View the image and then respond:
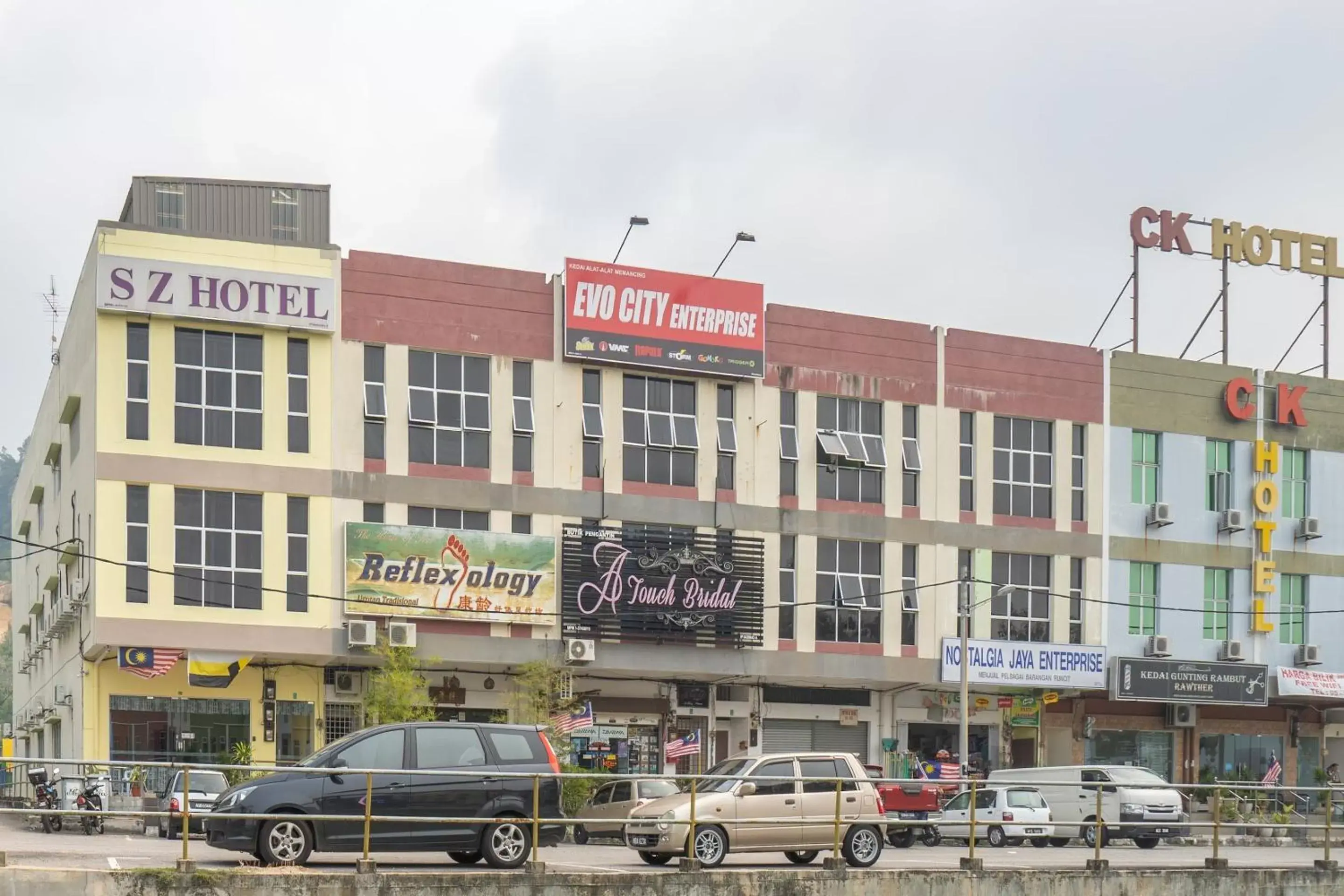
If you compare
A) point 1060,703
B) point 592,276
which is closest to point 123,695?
point 592,276

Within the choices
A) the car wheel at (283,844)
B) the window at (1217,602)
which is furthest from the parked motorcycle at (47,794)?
the window at (1217,602)

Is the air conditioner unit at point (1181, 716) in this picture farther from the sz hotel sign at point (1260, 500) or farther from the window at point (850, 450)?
the window at point (850, 450)

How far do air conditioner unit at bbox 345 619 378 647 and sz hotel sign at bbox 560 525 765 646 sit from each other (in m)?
5.03

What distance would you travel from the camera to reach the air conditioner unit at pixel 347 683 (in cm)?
4528

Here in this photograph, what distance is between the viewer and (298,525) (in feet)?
143

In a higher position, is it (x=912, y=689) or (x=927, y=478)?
(x=927, y=478)

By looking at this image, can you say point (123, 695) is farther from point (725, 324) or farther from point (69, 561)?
point (725, 324)

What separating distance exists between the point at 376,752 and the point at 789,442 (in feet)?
91.1

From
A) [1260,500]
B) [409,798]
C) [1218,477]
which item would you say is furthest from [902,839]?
[1260,500]

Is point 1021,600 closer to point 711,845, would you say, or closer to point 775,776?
point 775,776

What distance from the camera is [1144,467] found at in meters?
54.3

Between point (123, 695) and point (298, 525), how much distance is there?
562cm

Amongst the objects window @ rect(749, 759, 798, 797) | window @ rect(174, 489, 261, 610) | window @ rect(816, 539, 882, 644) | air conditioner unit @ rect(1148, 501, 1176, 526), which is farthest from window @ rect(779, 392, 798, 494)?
window @ rect(749, 759, 798, 797)

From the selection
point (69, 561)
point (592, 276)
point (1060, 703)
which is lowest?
point (1060, 703)
